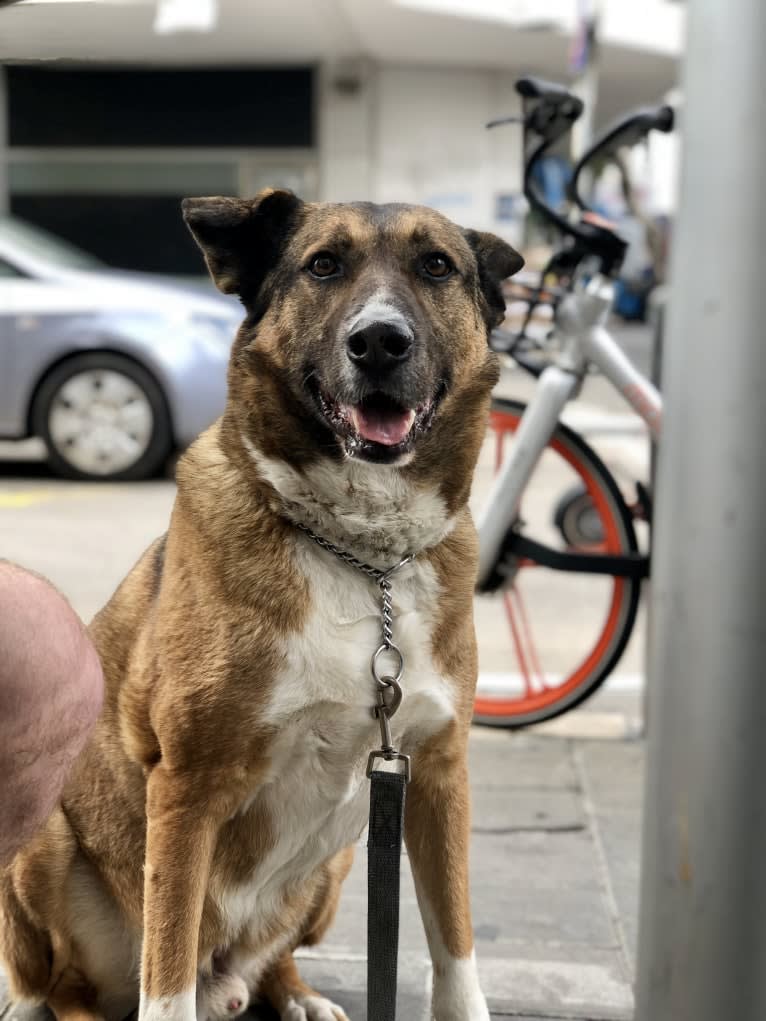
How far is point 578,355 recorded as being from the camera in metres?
3.55

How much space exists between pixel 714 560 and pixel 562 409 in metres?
2.73

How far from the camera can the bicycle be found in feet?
11.4

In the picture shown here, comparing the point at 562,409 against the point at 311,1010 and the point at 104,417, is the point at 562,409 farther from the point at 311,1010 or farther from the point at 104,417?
the point at 104,417

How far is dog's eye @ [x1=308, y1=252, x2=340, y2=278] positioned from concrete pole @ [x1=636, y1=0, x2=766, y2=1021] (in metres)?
1.05

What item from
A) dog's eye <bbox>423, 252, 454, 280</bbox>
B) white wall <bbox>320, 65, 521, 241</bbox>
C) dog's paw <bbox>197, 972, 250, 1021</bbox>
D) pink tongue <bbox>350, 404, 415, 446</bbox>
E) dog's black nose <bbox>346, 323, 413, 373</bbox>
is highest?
white wall <bbox>320, 65, 521, 241</bbox>

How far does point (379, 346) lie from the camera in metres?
1.83

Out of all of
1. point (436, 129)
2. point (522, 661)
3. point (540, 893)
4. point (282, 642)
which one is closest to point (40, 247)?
point (522, 661)

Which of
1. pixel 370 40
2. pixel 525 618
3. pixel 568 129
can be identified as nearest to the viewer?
pixel 568 129

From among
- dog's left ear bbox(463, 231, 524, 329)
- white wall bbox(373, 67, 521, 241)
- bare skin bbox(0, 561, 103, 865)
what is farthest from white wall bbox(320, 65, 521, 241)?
bare skin bbox(0, 561, 103, 865)

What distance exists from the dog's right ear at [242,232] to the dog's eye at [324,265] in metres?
0.06

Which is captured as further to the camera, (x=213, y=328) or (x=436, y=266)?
(x=213, y=328)

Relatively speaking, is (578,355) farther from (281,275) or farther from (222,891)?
(222,891)

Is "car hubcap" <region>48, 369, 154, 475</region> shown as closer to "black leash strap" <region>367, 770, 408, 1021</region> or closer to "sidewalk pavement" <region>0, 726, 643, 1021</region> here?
"sidewalk pavement" <region>0, 726, 643, 1021</region>

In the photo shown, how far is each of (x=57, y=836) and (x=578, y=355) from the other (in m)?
2.08
